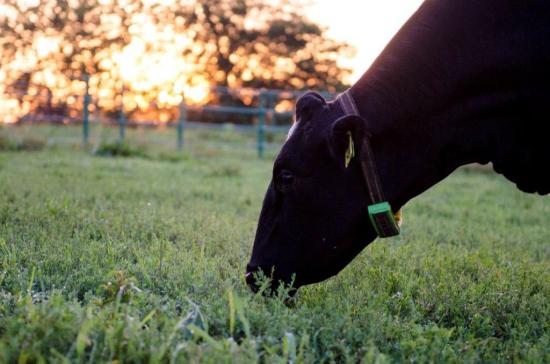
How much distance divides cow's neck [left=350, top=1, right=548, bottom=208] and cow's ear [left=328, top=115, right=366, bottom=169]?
138mm

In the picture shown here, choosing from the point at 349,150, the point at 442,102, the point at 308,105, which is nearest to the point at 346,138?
the point at 349,150

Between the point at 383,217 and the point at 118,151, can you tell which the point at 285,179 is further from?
the point at 118,151

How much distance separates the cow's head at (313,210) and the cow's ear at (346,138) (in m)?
0.01

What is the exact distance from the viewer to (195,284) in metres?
2.55

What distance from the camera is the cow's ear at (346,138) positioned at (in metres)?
2.48

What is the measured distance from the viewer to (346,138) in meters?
2.52

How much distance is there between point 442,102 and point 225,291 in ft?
4.14

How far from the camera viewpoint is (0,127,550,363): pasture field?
1790 millimetres

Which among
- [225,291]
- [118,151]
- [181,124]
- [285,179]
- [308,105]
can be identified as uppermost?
[181,124]

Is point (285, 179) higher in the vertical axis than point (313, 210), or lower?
higher

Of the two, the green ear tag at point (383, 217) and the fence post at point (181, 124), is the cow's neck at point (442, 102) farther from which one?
the fence post at point (181, 124)

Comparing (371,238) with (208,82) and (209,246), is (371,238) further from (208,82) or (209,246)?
(208,82)

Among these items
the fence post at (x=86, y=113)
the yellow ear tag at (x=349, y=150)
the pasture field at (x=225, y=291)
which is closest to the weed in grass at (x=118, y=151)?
the fence post at (x=86, y=113)

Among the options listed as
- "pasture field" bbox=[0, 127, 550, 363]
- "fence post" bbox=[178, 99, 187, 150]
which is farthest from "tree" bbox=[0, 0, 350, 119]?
"pasture field" bbox=[0, 127, 550, 363]
